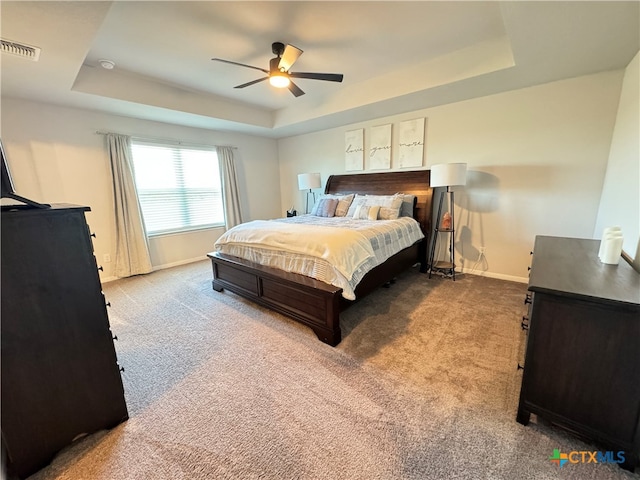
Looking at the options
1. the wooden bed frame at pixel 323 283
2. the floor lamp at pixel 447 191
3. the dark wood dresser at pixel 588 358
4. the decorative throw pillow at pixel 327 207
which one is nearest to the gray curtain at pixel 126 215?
the wooden bed frame at pixel 323 283

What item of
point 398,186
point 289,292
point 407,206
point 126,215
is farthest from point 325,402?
point 126,215

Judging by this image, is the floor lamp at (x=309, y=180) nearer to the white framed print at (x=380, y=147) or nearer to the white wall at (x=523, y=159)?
the white framed print at (x=380, y=147)

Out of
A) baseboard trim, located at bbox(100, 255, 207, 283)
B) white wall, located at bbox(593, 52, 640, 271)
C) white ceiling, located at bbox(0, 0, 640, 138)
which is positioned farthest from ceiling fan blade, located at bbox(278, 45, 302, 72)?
baseboard trim, located at bbox(100, 255, 207, 283)

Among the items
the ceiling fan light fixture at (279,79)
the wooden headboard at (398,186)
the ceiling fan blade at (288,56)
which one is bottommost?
the wooden headboard at (398,186)

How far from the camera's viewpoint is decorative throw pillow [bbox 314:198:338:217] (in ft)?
13.6

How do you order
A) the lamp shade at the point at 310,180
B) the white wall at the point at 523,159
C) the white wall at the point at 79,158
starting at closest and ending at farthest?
the white wall at the point at 523,159
the white wall at the point at 79,158
the lamp shade at the point at 310,180

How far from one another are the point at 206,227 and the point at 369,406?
4436mm

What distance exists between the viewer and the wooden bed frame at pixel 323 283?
2211mm

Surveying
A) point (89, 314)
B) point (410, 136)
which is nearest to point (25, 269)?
point (89, 314)

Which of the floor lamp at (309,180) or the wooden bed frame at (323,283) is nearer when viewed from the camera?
the wooden bed frame at (323,283)

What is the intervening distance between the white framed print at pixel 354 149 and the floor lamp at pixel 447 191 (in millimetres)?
1510

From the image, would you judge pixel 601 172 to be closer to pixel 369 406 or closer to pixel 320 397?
pixel 369 406

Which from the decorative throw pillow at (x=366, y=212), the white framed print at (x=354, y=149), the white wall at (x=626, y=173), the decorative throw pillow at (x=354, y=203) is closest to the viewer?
the white wall at (x=626, y=173)

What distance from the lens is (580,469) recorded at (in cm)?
120
